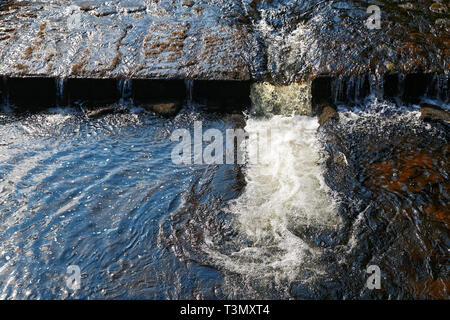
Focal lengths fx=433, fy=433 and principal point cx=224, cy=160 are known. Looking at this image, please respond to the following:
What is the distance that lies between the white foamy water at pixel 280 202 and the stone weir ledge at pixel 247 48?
78cm

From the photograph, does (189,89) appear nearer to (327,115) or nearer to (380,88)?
(327,115)

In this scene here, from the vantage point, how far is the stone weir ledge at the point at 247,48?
7.22 meters

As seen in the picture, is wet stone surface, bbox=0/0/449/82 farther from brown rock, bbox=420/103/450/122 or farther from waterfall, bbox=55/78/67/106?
brown rock, bbox=420/103/450/122

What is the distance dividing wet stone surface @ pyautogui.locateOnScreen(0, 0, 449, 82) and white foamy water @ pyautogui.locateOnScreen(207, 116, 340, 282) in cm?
127

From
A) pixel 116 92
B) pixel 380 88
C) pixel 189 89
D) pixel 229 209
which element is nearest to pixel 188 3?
pixel 189 89

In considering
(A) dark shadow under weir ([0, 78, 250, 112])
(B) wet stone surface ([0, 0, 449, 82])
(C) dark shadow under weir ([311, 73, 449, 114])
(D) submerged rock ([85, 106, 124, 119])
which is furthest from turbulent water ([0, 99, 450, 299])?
(B) wet stone surface ([0, 0, 449, 82])

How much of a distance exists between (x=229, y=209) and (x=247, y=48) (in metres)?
3.68

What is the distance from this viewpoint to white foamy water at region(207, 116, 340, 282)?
4.67 m

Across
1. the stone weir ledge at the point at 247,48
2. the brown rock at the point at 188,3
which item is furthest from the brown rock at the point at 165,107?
the brown rock at the point at 188,3

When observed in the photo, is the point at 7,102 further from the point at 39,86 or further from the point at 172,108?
the point at 172,108

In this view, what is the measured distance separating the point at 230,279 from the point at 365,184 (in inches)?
89.8

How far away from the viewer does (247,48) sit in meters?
7.89

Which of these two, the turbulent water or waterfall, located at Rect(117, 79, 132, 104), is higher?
waterfall, located at Rect(117, 79, 132, 104)

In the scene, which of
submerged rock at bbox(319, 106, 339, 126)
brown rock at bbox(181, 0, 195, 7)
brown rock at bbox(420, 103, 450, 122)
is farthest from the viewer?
brown rock at bbox(181, 0, 195, 7)
